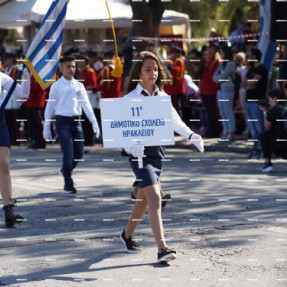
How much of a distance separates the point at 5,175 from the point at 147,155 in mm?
2000

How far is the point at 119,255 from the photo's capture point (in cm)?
699

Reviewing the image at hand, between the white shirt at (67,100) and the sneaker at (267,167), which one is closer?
the white shirt at (67,100)

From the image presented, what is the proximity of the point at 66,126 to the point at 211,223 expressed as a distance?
120 inches

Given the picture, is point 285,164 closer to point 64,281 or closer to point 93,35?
point 64,281

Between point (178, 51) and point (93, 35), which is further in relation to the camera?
point (93, 35)

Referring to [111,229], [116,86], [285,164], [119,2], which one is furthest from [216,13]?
[111,229]

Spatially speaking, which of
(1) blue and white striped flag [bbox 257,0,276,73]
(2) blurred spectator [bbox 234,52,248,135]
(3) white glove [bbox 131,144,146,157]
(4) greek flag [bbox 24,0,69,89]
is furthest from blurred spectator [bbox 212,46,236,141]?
(3) white glove [bbox 131,144,146,157]

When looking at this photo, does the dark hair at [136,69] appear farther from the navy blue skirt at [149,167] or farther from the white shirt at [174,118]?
the navy blue skirt at [149,167]

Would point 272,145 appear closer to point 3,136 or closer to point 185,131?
point 3,136

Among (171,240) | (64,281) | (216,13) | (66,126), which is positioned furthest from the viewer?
(216,13)

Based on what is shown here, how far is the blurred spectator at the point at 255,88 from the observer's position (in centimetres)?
1521

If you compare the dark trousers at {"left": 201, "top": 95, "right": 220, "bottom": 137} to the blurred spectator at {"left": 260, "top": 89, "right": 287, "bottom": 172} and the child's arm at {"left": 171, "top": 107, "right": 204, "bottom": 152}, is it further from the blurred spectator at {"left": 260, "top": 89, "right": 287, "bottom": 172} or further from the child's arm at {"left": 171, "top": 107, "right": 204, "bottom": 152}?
the child's arm at {"left": 171, "top": 107, "right": 204, "bottom": 152}

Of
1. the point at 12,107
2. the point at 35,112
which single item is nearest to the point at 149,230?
the point at 35,112

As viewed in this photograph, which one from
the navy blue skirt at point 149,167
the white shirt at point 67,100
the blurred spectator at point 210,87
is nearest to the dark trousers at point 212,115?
the blurred spectator at point 210,87
